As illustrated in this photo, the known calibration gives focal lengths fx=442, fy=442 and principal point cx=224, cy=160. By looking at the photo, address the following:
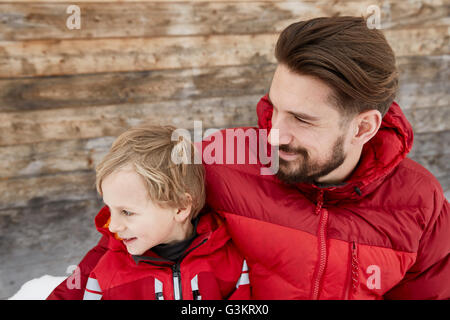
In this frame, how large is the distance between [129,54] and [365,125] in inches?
49.8

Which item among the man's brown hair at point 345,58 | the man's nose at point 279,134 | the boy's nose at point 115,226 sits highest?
the man's brown hair at point 345,58

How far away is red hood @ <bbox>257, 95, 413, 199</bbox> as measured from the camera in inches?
51.9

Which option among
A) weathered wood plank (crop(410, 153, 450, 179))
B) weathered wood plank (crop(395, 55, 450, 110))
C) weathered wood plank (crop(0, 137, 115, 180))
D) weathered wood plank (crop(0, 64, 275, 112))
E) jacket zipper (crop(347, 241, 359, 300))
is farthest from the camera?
weathered wood plank (crop(410, 153, 450, 179))

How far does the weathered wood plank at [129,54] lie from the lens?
80.0 inches

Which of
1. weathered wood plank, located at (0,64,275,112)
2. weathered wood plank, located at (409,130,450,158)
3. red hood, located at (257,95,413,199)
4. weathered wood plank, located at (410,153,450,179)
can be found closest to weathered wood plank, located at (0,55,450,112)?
weathered wood plank, located at (0,64,275,112)

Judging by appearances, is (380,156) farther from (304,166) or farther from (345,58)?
(345,58)

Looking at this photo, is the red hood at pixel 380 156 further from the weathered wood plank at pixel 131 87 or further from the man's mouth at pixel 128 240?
the weathered wood plank at pixel 131 87

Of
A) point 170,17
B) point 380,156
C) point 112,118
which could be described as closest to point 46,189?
point 112,118

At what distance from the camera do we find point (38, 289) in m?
1.87

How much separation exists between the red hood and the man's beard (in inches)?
1.7

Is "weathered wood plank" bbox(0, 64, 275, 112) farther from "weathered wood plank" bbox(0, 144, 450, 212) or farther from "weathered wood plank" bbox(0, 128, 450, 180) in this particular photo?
"weathered wood plank" bbox(0, 144, 450, 212)

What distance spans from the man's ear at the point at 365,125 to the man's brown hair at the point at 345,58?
26mm

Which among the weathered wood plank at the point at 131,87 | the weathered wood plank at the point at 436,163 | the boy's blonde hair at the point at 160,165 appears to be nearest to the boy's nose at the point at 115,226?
the boy's blonde hair at the point at 160,165
